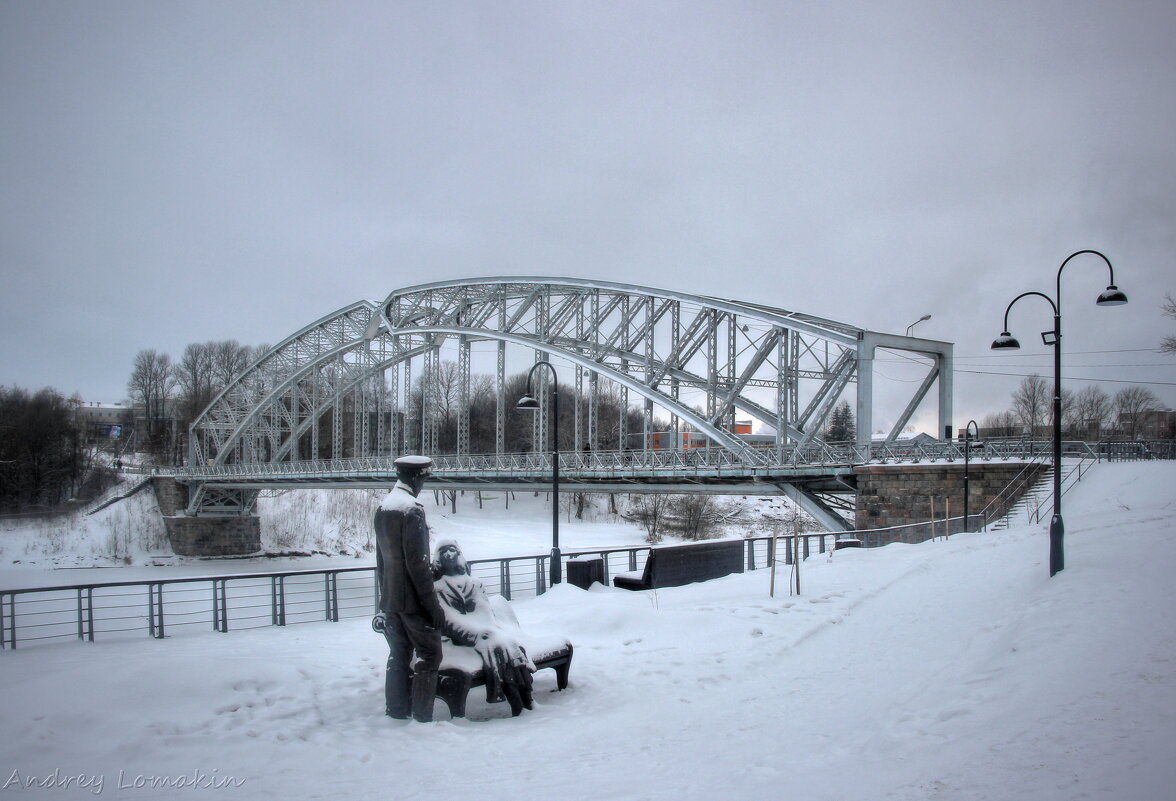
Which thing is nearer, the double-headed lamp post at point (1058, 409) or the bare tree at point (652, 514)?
the double-headed lamp post at point (1058, 409)

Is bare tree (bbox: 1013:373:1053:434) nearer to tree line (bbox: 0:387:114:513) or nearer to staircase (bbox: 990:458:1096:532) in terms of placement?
staircase (bbox: 990:458:1096:532)

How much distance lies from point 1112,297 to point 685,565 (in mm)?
8629

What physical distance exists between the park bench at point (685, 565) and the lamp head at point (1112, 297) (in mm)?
8011

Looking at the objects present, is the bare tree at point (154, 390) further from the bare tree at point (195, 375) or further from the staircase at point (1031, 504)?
the staircase at point (1031, 504)

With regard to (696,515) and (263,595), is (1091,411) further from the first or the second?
(263,595)

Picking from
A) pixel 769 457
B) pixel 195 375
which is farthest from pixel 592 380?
pixel 195 375

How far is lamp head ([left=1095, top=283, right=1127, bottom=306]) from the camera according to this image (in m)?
11.9

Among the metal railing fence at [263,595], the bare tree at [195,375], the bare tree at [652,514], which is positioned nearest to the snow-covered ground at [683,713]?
the metal railing fence at [263,595]

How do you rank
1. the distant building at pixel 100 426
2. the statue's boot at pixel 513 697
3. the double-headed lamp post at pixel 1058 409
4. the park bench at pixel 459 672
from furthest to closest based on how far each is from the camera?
the distant building at pixel 100 426 < the double-headed lamp post at pixel 1058 409 < the statue's boot at pixel 513 697 < the park bench at pixel 459 672

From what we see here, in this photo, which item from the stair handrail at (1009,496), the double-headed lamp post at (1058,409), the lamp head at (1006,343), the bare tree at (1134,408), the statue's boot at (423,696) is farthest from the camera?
the bare tree at (1134,408)

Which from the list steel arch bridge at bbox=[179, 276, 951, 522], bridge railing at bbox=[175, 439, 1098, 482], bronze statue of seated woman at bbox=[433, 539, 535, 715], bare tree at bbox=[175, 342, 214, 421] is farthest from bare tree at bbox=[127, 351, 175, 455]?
bronze statue of seated woman at bbox=[433, 539, 535, 715]

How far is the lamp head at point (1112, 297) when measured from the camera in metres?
11.9

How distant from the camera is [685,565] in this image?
48.0ft

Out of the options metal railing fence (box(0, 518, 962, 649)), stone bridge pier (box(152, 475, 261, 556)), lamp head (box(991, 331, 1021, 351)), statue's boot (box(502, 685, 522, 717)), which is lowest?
stone bridge pier (box(152, 475, 261, 556))
